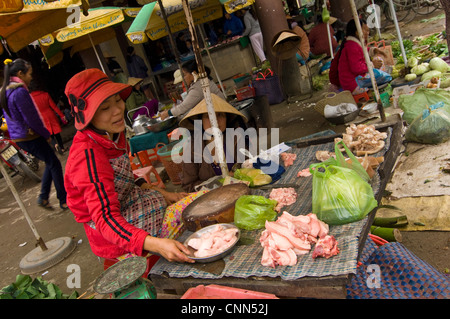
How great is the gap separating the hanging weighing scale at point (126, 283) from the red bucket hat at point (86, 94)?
1.07m

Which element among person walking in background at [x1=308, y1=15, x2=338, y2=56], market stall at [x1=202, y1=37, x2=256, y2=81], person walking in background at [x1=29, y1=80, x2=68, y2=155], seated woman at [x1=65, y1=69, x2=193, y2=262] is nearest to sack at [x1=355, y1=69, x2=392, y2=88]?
person walking in background at [x1=308, y1=15, x2=338, y2=56]

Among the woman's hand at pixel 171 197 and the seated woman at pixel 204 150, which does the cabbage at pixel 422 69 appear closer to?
the seated woman at pixel 204 150

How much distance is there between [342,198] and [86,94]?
6.27 feet

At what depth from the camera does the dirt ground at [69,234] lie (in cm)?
273

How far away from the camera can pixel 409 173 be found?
11.8 ft

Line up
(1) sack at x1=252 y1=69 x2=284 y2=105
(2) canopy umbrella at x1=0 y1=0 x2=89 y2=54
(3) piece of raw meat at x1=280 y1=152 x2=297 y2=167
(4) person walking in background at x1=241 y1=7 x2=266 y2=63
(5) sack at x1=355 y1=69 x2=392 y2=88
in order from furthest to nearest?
1. (4) person walking in background at x1=241 y1=7 x2=266 y2=63
2. (1) sack at x1=252 y1=69 x2=284 y2=105
3. (5) sack at x1=355 y1=69 x2=392 y2=88
4. (2) canopy umbrella at x1=0 y1=0 x2=89 y2=54
5. (3) piece of raw meat at x1=280 y1=152 x2=297 y2=167

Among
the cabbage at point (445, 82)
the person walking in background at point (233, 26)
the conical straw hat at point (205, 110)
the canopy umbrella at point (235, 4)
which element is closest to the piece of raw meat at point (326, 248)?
the conical straw hat at point (205, 110)

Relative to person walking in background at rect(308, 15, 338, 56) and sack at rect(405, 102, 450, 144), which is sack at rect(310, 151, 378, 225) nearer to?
sack at rect(405, 102, 450, 144)

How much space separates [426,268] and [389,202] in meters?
1.31

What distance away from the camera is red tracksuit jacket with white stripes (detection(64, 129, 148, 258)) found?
220 centimetres

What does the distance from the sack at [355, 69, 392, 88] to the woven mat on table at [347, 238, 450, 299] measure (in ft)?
13.6

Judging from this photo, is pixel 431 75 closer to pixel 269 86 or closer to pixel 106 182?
pixel 269 86
